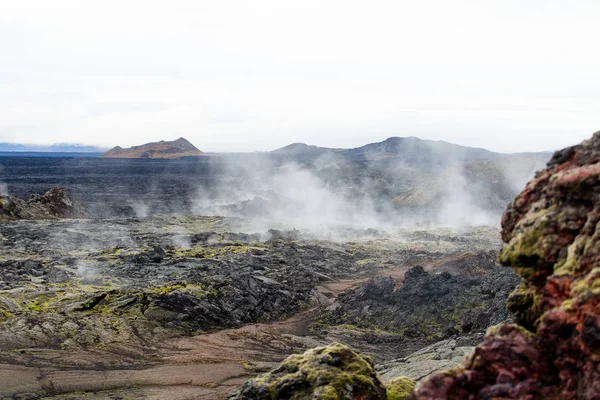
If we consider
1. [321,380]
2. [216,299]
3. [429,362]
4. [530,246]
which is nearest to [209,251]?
[216,299]

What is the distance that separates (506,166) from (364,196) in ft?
97.0

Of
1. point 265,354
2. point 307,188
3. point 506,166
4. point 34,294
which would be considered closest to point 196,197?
point 307,188

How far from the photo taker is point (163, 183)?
148 m

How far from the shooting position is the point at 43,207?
69.1m

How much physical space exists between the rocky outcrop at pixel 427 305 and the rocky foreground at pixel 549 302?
64.2 ft

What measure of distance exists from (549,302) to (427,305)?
24.7 meters

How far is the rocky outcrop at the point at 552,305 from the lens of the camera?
727cm

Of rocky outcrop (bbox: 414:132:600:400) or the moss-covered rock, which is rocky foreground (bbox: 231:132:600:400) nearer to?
rocky outcrop (bbox: 414:132:600:400)

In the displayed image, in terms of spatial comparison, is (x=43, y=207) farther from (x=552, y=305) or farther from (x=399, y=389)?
(x=552, y=305)

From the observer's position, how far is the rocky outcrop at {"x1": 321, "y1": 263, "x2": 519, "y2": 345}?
29009 mm

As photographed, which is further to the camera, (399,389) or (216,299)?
(216,299)

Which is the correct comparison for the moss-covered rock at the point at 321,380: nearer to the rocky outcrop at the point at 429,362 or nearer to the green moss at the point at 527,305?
the green moss at the point at 527,305

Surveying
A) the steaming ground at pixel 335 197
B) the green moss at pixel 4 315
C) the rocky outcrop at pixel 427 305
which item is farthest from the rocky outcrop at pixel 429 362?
the steaming ground at pixel 335 197

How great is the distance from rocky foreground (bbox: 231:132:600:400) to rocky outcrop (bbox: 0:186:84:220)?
6295 cm
